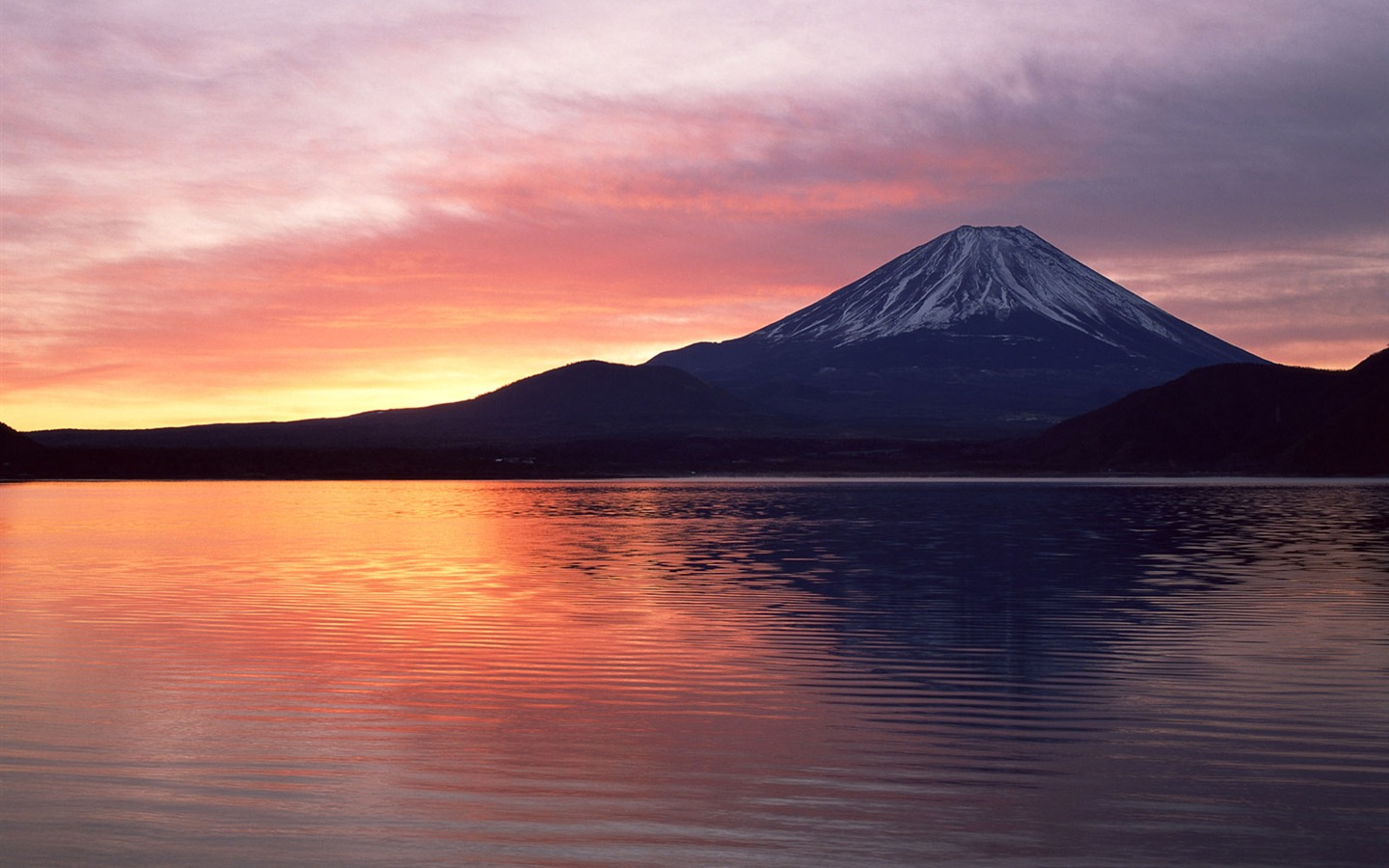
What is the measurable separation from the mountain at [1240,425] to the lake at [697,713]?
136098 millimetres

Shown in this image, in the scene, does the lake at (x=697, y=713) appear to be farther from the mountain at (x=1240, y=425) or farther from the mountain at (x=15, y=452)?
the mountain at (x=1240, y=425)

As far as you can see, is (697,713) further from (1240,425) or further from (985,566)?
(1240,425)

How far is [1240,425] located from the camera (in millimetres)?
184750

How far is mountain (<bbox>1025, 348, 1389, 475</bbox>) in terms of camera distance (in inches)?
6353

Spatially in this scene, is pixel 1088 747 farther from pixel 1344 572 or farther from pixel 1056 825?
pixel 1344 572

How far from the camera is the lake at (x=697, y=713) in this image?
412 inches

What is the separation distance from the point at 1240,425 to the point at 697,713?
603 ft

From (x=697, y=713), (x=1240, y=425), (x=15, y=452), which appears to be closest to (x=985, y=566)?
(x=697, y=713)

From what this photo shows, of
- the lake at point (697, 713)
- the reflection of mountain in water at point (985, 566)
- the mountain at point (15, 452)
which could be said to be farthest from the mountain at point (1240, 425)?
the lake at point (697, 713)

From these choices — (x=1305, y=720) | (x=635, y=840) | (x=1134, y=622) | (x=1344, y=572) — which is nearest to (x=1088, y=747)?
(x=1305, y=720)

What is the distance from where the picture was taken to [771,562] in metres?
37.6

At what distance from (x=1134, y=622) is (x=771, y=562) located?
48.0 feet

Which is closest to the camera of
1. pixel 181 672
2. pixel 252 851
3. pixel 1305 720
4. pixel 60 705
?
pixel 252 851

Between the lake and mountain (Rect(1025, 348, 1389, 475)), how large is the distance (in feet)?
447
